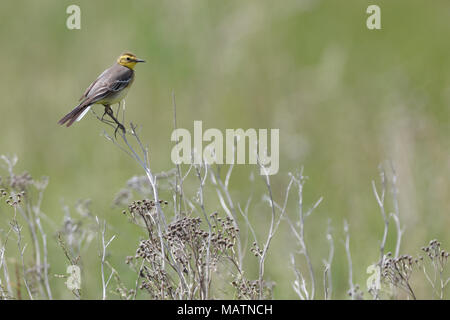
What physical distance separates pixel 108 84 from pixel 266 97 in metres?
4.88

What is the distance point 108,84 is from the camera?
501cm

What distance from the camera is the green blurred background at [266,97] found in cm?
755

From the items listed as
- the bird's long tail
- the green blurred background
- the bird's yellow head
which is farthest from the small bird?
the green blurred background

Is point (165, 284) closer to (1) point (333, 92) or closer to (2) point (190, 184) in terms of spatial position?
(2) point (190, 184)

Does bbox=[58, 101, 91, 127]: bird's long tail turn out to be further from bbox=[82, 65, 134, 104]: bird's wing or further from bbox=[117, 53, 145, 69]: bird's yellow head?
bbox=[117, 53, 145, 69]: bird's yellow head

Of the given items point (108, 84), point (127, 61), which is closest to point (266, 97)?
point (127, 61)

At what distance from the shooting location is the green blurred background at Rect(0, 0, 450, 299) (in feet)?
24.8

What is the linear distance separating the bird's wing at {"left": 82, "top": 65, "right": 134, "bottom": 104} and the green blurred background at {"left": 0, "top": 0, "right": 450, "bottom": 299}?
229 centimetres

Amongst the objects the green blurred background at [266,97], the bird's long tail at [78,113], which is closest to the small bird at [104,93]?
the bird's long tail at [78,113]

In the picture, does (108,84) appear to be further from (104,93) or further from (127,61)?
(127,61)

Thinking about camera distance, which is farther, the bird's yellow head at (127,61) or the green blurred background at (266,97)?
the green blurred background at (266,97)

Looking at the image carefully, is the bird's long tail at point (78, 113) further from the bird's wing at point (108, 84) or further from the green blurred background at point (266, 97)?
the green blurred background at point (266, 97)

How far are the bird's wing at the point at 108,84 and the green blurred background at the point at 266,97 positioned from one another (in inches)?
90.0

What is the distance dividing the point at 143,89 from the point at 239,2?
2.22 meters
